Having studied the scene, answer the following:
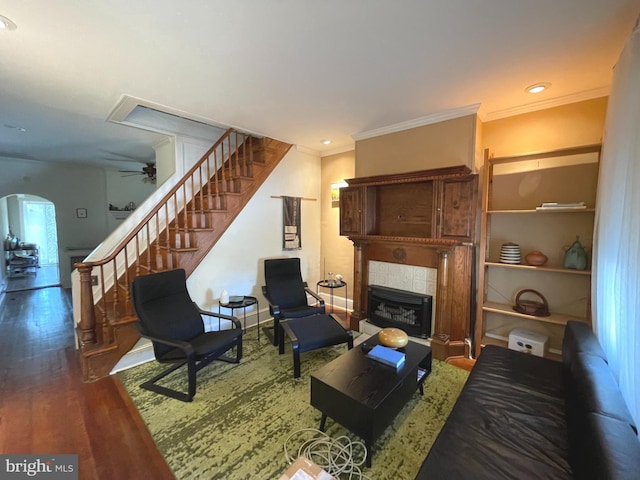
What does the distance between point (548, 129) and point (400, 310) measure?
8.22 ft

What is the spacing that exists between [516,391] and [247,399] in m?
2.04

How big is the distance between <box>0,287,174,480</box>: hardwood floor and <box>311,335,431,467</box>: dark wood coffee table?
1.05m

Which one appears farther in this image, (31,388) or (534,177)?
(534,177)

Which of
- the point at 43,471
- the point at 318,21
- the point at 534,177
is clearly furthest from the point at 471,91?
the point at 43,471

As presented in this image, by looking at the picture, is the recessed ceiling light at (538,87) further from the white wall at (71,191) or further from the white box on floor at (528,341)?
the white wall at (71,191)

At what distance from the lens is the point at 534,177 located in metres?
2.87

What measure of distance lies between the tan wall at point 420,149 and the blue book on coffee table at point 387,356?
2121 millimetres

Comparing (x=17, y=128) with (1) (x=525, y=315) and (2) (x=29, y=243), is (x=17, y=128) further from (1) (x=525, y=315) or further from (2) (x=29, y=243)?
(2) (x=29, y=243)

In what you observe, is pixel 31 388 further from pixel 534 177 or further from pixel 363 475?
pixel 534 177

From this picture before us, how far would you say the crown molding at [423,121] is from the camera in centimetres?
288

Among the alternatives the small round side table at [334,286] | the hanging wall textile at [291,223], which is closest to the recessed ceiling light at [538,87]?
the small round side table at [334,286]

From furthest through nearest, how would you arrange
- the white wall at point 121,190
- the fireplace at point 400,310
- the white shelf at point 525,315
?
the white wall at point 121,190, the fireplace at point 400,310, the white shelf at point 525,315

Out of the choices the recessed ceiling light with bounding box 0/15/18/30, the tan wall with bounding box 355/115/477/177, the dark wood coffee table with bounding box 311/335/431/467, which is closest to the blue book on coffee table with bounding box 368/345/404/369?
the dark wood coffee table with bounding box 311/335/431/467

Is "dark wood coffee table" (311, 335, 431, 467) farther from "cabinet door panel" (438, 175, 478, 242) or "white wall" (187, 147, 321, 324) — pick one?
"white wall" (187, 147, 321, 324)
